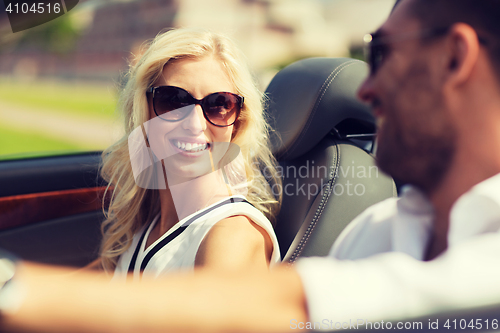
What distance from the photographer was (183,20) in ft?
86.7

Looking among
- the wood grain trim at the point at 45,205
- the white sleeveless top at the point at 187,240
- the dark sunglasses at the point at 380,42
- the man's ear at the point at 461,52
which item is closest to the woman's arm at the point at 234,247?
the white sleeveless top at the point at 187,240

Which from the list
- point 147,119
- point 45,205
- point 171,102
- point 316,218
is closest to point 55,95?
point 45,205

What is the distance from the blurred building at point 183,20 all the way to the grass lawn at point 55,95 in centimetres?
98

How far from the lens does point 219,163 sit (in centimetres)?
166

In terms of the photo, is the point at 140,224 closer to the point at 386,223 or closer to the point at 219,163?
the point at 219,163

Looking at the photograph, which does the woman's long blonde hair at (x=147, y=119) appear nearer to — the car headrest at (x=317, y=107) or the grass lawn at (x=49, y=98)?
the car headrest at (x=317, y=107)

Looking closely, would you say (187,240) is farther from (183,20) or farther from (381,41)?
(183,20)

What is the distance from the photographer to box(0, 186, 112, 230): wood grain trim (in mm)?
2086

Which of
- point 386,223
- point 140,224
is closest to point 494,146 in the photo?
point 386,223

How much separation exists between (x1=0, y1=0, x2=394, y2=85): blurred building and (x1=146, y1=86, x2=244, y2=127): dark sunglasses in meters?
25.1

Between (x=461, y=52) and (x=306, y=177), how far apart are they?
111 centimetres

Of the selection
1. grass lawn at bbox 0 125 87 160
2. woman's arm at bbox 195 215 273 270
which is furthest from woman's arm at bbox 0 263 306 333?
grass lawn at bbox 0 125 87 160

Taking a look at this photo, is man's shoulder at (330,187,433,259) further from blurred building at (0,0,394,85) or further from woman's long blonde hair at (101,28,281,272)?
blurred building at (0,0,394,85)

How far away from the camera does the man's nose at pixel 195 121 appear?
4.89 ft
